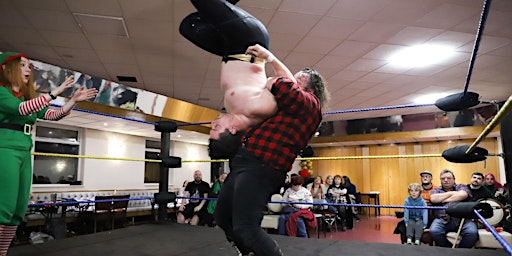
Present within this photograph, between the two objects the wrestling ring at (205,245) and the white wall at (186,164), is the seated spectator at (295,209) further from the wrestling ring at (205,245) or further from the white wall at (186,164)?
the white wall at (186,164)

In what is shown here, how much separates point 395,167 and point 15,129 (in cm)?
1029

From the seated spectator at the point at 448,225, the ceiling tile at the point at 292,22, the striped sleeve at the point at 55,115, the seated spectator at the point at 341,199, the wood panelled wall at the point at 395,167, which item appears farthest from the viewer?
the wood panelled wall at the point at 395,167

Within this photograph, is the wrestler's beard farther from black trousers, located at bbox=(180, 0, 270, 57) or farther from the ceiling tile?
the ceiling tile

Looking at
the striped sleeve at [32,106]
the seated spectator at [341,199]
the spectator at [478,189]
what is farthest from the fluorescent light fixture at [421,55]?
the striped sleeve at [32,106]

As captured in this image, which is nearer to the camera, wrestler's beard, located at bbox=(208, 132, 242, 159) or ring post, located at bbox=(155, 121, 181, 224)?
wrestler's beard, located at bbox=(208, 132, 242, 159)

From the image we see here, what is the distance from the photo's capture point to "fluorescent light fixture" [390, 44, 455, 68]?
13.8 ft

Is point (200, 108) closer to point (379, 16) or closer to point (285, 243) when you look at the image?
point (379, 16)

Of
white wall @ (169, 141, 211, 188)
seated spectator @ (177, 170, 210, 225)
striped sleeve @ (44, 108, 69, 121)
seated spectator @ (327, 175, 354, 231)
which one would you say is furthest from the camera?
white wall @ (169, 141, 211, 188)

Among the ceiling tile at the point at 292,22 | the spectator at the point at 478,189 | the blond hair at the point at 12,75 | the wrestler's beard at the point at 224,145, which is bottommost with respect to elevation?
the spectator at the point at 478,189

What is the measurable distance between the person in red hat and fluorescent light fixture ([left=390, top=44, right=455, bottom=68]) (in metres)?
4.01

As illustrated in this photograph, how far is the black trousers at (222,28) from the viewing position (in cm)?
99

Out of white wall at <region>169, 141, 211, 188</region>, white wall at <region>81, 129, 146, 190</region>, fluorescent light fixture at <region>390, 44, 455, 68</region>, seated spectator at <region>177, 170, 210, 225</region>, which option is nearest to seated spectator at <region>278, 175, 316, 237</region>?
seated spectator at <region>177, 170, 210, 225</region>

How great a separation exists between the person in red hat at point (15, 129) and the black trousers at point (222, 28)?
64cm

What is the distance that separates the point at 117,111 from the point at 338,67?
158 inches
